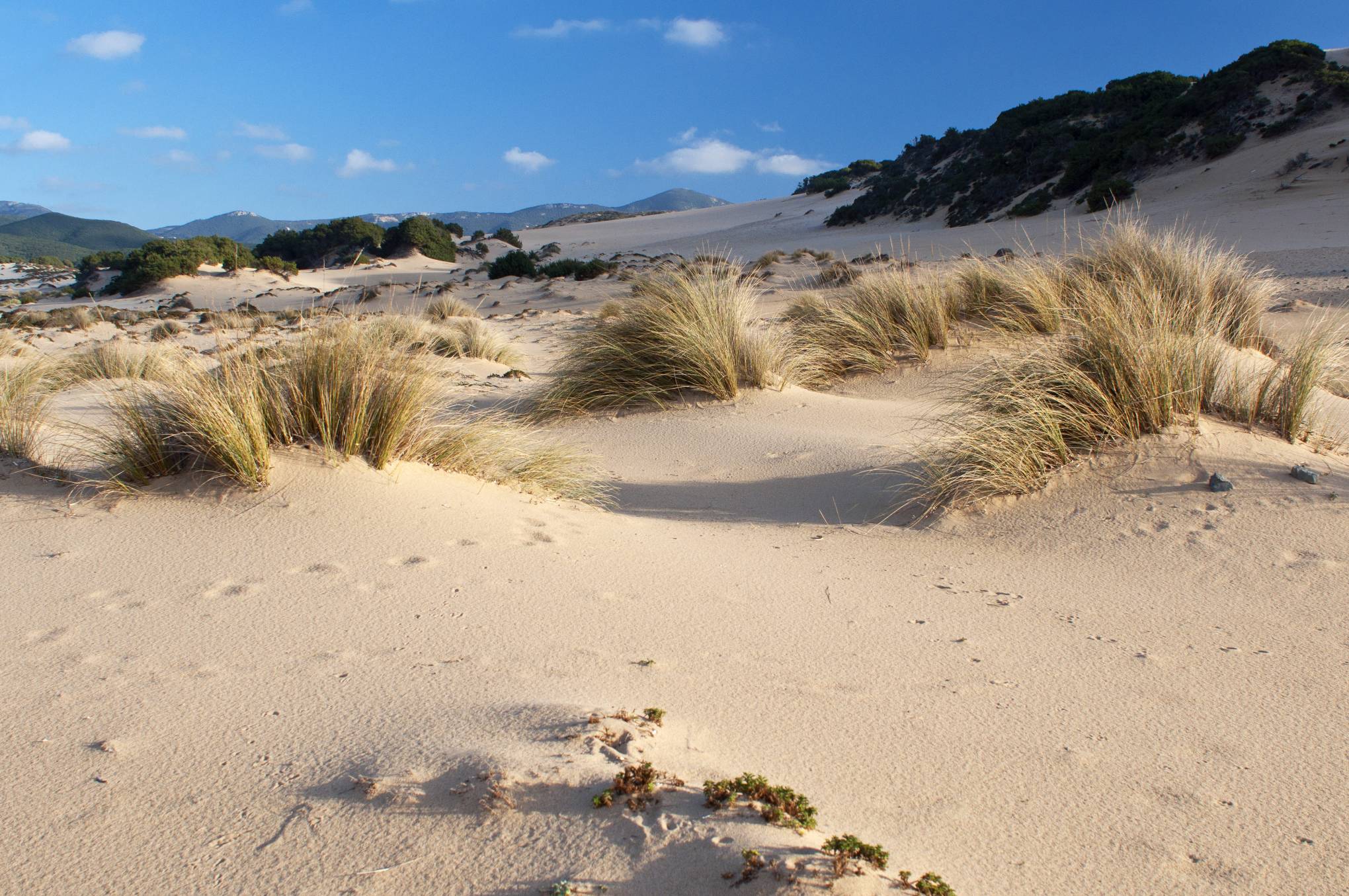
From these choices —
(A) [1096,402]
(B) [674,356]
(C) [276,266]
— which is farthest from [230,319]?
(C) [276,266]

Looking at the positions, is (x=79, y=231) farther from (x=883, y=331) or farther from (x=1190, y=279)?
(x=1190, y=279)

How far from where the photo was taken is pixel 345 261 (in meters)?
26.7

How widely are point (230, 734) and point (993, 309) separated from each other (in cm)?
712

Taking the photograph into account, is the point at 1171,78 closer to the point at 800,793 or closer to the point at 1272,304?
the point at 1272,304

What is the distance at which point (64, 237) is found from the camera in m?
61.8

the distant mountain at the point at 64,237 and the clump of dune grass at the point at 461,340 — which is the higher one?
the distant mountain at the point at 64,237

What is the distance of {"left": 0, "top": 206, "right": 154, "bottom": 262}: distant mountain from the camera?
174 ft

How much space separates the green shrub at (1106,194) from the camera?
2133 centimetres

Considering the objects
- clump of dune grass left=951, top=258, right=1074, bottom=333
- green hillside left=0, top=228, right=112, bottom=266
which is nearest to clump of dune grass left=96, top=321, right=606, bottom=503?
clump of dune grass left=951, top=258, right=1074, bottom=333

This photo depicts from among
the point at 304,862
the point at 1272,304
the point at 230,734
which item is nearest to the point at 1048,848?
the point at 304,862

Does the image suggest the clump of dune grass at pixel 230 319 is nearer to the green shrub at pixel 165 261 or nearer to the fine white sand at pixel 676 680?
the green shrub at pixel 165 261

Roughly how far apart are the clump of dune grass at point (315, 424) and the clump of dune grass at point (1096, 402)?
76.3 inches

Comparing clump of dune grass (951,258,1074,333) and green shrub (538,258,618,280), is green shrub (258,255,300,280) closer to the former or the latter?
green shrub (538,258,618,280)

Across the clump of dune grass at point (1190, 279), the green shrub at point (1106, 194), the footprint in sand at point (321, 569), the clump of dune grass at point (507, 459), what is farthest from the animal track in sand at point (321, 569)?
the green shrub at point (1106, 194)
